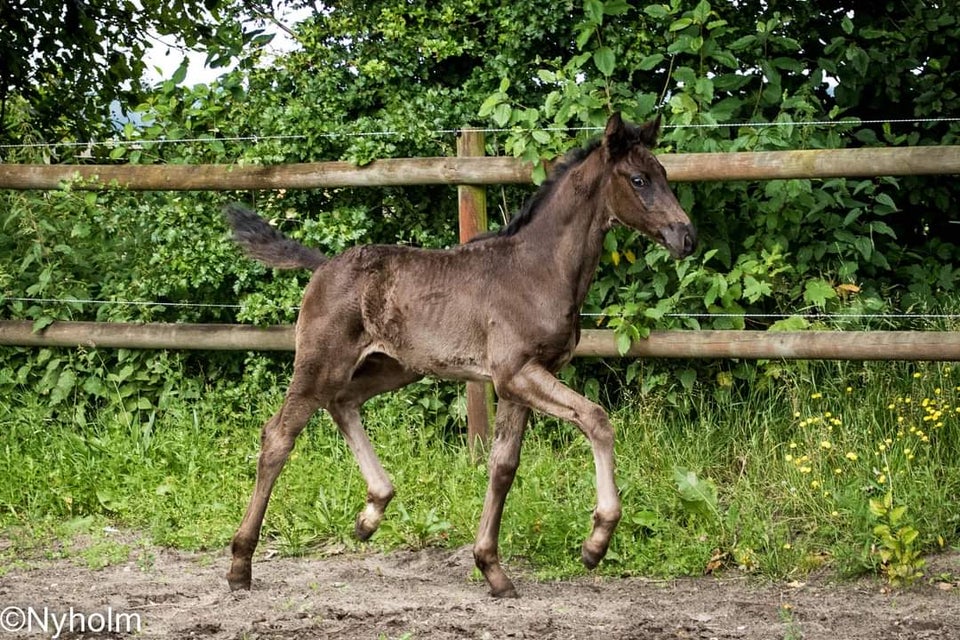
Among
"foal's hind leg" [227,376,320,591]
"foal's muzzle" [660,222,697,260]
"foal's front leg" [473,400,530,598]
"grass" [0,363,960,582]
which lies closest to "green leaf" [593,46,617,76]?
"grass" [0,363,960,582]

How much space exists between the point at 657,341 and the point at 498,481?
150 cm

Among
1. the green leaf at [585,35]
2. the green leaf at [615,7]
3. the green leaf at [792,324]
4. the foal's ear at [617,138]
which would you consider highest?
the green leaf at [615,7]

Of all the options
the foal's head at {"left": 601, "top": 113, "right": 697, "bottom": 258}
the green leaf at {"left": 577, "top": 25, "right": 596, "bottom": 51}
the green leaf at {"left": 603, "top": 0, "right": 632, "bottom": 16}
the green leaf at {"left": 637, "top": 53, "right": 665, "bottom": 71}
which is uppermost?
the green leaf at {"left": 603, "top": 0, "right": 632, "bottom": 16}

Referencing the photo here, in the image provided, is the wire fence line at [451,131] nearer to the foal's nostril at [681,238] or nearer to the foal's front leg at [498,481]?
the foal's nostril at [681,238]

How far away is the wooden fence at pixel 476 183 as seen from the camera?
20.5 feet

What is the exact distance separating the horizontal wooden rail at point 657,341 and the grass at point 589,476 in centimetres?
35

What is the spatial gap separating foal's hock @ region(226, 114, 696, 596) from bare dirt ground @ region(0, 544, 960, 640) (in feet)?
0.87

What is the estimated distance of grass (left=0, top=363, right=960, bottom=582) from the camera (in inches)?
233

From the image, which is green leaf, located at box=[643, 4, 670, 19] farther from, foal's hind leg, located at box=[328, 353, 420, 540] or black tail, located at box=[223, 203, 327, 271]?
foal's hind leg, located at box=[328, 353, 420, 540]

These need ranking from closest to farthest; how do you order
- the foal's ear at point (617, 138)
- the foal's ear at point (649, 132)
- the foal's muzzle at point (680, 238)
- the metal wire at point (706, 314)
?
the foal's muzzle at point (680, 238) → the foal's ear at point (617, 138) → the foal's ear at point (649, 132) → the metal wire at point (706, 314)

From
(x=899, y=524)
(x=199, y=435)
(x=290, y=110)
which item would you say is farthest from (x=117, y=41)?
(x=899, y=524)

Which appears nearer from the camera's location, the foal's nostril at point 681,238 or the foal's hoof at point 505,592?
the foal's nostril at point 681,238
